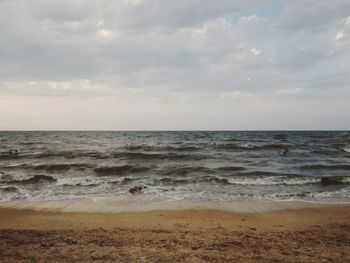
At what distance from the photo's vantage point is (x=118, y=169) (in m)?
21.3

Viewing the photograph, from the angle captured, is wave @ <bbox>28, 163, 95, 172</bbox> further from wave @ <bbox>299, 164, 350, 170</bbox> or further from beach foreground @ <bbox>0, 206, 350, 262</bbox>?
wave @ <bbox>299, 164, 350, 170</bbox>

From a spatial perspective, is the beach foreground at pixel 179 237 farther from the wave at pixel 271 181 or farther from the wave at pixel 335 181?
the wave at pixel 335 181

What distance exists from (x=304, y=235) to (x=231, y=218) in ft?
8.48

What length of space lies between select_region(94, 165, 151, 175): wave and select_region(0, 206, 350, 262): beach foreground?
10.2 m

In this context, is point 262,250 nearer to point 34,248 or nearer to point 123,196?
point 34,248

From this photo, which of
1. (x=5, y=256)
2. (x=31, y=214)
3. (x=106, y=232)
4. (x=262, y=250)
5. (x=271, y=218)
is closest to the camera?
(x=5, y=256)

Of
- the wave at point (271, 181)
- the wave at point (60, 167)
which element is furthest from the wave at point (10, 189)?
the wave at point (271, 181)

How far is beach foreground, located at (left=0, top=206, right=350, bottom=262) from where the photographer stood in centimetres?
535

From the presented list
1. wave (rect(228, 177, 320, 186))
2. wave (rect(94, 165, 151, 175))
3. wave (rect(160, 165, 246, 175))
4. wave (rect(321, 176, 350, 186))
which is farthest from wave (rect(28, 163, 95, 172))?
wave (rect(321, 176, 350, 186))

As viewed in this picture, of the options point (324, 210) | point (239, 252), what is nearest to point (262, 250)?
point (239, 252)

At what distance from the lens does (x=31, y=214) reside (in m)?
9.80

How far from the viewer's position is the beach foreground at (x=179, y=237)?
5.35 m

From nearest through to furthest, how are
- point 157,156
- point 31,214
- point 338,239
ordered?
point 338,239, point 31,214, point 157,156

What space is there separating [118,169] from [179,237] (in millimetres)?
15186
